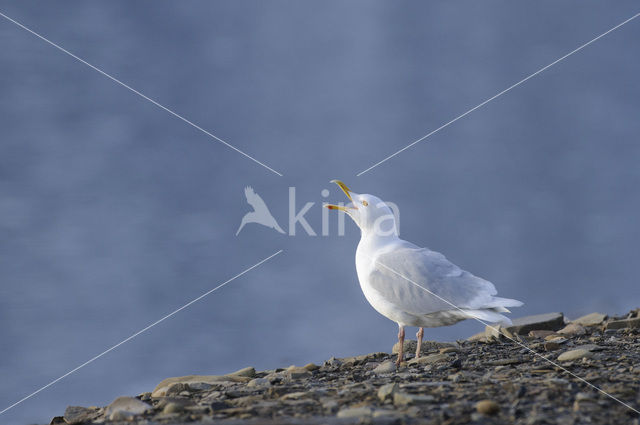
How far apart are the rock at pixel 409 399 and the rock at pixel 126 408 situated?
2403mm

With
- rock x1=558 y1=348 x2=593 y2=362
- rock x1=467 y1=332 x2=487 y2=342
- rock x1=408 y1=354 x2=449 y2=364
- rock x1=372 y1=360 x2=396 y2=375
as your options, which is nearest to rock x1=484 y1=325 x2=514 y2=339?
rock x1=467 y1=332 x2=487 y2=342

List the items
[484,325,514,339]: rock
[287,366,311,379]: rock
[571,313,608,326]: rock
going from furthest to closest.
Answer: [571,313,608,326]: rock, [484,325,514,339]: rock, [287,366,311,379]: rock

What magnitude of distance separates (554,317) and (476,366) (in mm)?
4381

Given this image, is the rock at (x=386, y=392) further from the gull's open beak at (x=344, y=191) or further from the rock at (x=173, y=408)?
the gull's open beak at (x=344, y=191)

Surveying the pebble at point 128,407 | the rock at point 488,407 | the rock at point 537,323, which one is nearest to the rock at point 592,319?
the rock at point 537,323

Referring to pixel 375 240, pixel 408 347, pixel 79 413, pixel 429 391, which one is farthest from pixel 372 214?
pixel 79 413

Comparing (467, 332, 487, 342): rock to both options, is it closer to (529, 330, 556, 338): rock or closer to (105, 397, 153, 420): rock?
(529, 330, 556, 338): rock

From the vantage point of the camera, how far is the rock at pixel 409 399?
18.0ft

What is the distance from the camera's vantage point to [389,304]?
8.87 m

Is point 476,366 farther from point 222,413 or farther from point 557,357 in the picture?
point 222,413

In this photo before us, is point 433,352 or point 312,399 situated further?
point 433,352

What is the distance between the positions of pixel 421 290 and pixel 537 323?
3.30 m

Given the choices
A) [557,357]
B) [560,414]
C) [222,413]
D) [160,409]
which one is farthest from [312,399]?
[557,357]

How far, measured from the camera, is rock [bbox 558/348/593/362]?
750 cm
